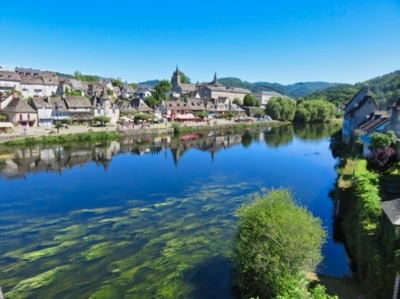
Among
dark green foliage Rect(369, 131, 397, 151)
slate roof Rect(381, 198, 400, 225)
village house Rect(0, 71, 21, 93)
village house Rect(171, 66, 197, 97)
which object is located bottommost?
slate roof Rect(381, 198, 400, 225)

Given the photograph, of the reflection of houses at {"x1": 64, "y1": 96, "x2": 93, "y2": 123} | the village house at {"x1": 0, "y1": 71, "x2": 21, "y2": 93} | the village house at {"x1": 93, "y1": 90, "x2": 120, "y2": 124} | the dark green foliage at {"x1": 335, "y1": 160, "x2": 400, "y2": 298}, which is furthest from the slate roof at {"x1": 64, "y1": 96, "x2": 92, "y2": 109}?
the dark green foliage at {"x1": 335, "y1": 160, "x2": 400, "y2": 298}

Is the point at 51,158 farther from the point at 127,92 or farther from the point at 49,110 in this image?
the point at 127,92

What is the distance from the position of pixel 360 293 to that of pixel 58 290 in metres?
11.0

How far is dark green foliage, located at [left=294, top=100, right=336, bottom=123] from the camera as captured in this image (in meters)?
87.3

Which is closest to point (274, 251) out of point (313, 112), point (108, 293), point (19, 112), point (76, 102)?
point (108, 293)

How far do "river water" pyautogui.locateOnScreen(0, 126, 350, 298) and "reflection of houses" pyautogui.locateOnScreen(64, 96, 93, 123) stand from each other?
813 inches

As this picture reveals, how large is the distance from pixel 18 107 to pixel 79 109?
38.2ft

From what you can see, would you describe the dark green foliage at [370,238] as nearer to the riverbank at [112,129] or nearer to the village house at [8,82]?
the riverbank at [112,129]

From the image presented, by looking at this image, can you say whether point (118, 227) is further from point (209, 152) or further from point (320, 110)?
point (320, 110)

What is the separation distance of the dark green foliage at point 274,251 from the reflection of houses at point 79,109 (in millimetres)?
55378

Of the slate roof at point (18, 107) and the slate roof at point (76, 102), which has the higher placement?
the slate roof at point (76, 102)

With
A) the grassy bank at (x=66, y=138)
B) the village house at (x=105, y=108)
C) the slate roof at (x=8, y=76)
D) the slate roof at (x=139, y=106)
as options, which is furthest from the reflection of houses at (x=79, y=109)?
the slate roof at (x=8, y=76)

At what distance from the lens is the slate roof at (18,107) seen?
51125 mm

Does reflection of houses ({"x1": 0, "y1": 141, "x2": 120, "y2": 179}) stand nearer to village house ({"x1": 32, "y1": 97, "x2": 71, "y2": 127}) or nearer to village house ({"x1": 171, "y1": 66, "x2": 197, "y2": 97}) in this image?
village house ({"x1": 32, "y1": 97, "x2": 71, "y2": 127})
